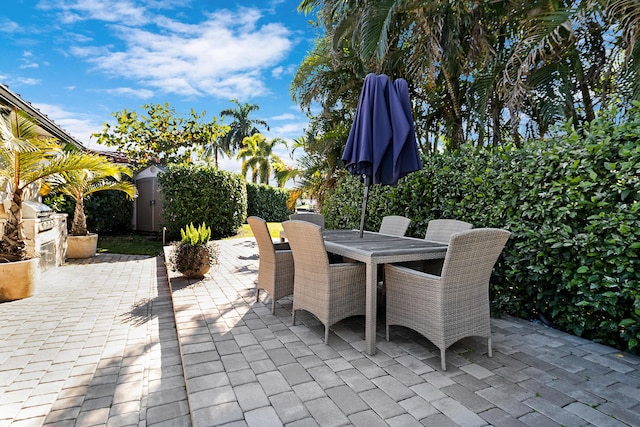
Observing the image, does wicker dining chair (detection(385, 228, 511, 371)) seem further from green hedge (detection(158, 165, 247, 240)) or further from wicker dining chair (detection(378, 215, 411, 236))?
green hedge (detection(158, 165, 247, 240))

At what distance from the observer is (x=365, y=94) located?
11.1 ft

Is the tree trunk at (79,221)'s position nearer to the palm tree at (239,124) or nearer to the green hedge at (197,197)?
the green hedge at (197,197)

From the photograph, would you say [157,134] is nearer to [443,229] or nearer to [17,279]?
[17,279]

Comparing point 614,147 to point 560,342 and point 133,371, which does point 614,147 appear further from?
point 133,371

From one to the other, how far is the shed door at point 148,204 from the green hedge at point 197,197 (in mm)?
1589

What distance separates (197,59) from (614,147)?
9663 millimetres

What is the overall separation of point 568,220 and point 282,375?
2786mm

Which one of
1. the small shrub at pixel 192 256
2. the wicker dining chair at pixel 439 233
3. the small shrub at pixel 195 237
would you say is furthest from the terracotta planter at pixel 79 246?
the wicker dining chair at pixel 439 233

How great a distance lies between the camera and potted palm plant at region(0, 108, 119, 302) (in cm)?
433

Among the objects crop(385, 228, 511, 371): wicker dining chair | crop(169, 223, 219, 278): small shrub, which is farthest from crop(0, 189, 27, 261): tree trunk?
crop(385, 228, 511, 371): wicker dining chair

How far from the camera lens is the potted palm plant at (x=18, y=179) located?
433 cm

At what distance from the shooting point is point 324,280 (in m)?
2.78

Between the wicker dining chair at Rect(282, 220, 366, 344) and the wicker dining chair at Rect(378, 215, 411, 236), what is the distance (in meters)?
1.56

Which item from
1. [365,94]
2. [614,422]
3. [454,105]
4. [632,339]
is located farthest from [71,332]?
[454,105]
